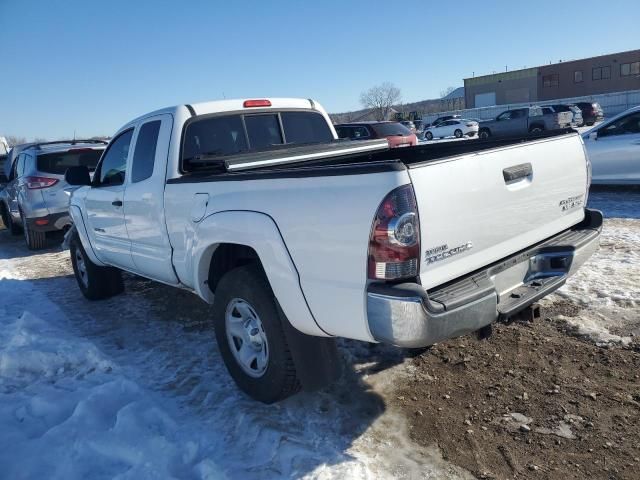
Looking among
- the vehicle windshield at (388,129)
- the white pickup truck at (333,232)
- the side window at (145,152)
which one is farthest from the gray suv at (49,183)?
the vehicle windshield at (388,129)

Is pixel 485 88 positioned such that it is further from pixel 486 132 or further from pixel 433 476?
pixel 433 476

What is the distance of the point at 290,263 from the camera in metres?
2.86

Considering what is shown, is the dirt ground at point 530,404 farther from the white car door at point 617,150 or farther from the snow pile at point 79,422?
the white car door at point 617,150

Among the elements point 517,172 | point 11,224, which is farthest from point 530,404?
point 11,224

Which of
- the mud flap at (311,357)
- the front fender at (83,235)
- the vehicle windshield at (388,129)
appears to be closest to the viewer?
the mud flap at (311,357)

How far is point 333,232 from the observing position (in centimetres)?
261

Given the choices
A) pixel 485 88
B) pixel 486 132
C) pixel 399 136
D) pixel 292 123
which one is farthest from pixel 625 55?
pixel 292 123

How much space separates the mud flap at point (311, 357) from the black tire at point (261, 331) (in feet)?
0.16

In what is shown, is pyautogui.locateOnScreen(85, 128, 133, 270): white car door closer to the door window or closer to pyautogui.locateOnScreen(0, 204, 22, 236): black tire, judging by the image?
pyautogui.locateOnScreen(0, 204, 22, 236): black tire

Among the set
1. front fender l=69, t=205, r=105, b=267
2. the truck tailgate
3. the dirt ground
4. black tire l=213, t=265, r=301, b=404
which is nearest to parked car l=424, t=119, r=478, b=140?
front fender l=69, t=205, r=105, b=267

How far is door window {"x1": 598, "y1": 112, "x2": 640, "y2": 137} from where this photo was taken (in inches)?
361

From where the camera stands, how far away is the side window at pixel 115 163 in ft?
16.3

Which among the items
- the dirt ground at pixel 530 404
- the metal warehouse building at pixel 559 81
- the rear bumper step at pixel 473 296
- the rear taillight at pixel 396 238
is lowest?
the dirt ground at pixel 530 404

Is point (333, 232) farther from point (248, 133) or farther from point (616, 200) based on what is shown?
point (616, 200)
